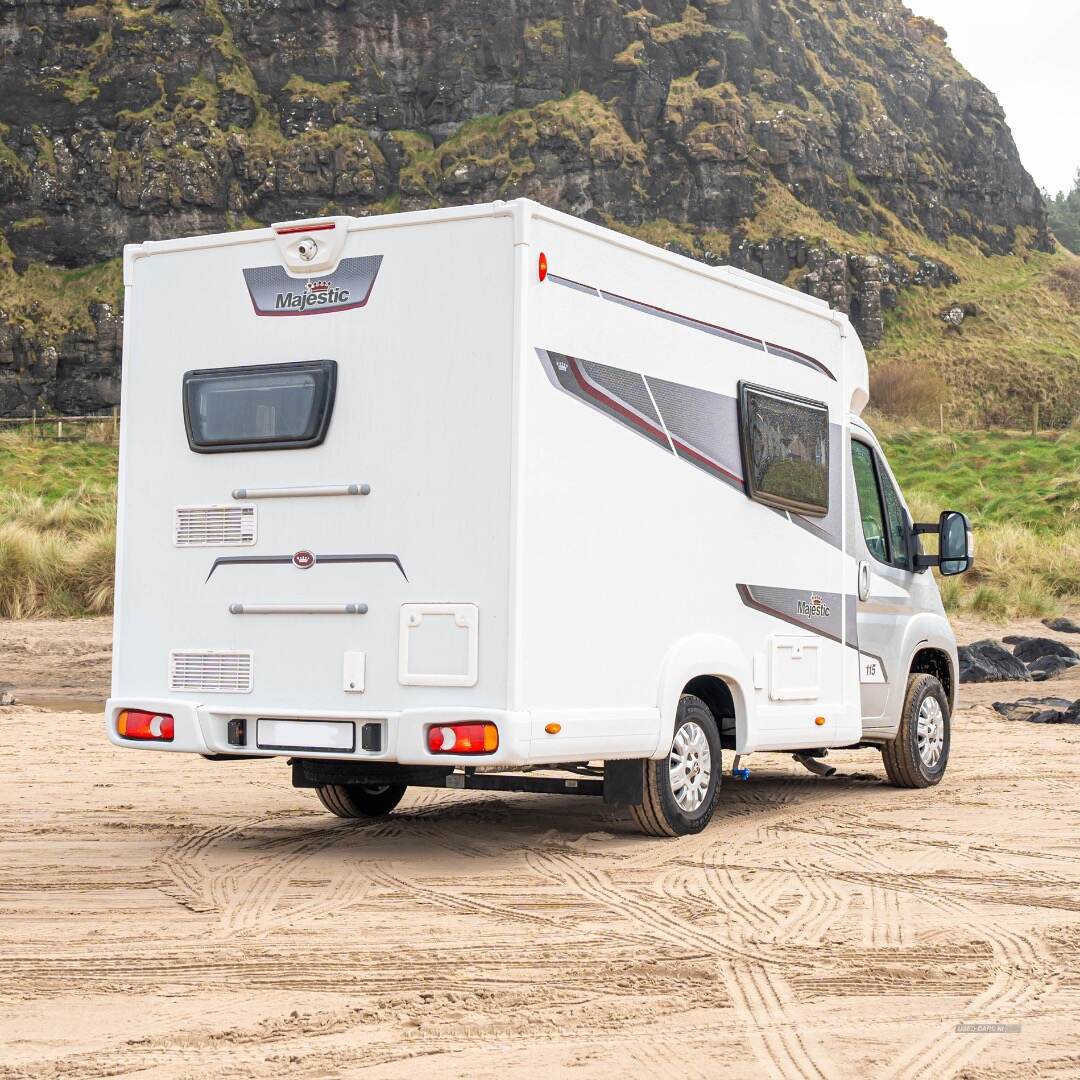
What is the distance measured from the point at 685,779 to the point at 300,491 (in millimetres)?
2628

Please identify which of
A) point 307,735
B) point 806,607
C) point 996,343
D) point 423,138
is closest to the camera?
point 307,735

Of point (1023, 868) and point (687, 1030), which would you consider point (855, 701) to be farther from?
point (687, 1030)

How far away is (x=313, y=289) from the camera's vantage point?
8.12 metres

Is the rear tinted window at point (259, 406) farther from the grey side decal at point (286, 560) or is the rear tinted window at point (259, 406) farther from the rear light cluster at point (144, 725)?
the rear light cluster at point (144, 725)

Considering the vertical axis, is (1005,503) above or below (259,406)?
above

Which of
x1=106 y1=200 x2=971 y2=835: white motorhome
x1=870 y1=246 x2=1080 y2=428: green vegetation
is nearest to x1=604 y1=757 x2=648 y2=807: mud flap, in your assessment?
x1=106 y1=200 x2=971 y2=835: white motorhome

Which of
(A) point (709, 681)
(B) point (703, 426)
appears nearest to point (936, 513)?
(A) point (709, 681)

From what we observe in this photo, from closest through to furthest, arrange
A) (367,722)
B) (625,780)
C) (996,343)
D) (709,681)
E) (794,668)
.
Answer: (367,722) < (625,780) < (709,681) < (794,668) < (996,343)

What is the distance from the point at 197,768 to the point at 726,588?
5.38m

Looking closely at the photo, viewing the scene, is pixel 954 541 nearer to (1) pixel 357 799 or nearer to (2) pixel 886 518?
(2) pixel 886 518

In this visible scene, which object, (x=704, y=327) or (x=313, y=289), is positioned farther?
(x=704, y=327)

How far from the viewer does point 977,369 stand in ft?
207

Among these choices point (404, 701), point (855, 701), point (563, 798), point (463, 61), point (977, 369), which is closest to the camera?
point (404, 701)

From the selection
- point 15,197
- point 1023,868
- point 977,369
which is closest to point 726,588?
point 1023,868
